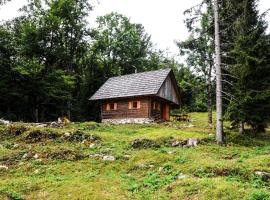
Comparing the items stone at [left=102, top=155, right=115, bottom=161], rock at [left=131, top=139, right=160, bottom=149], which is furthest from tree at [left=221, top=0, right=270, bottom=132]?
stone at [left=102, top=155, right=115, bottom=161]

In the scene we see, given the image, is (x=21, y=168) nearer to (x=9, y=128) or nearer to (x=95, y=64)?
(x=9, y=128)

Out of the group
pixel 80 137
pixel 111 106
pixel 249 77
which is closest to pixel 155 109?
pixel 111 106

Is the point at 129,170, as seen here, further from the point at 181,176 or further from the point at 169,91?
the point at 169,91

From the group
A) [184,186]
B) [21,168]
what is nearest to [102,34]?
[21,168]

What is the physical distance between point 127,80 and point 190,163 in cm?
2492

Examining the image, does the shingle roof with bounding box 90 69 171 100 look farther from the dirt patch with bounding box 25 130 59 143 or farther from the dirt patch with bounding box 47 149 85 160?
the dirt patch with bounding box 47 149 85 160

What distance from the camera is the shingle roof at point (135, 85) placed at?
3497cm

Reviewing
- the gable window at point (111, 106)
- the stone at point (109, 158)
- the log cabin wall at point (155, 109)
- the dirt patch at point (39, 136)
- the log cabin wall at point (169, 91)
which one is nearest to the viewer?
the stone at point (109, 158)

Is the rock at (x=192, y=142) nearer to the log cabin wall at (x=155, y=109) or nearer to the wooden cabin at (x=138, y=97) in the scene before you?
the wooden cabin at (x=138, y=97)

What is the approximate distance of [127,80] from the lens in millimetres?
38625

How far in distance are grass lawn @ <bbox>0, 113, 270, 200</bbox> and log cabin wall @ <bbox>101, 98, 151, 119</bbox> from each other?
14.8m

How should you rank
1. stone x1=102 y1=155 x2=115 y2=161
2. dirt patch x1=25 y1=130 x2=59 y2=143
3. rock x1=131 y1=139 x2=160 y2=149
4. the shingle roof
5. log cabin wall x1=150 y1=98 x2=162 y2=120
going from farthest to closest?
log cabin wall x1=150 y1=98 x2=162 y2=120 < the shingle roof < dirt patch x1=25 y1=130 x2=59 y2=143 < rock x1=131 y1=139 x2=160 y2=149 < stone x1=102 y1=155 x2=115 y2=161

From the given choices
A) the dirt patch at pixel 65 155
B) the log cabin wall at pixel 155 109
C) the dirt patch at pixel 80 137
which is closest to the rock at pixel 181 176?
the dirt patch at pixel 65 155

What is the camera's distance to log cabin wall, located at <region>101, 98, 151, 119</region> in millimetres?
35281
